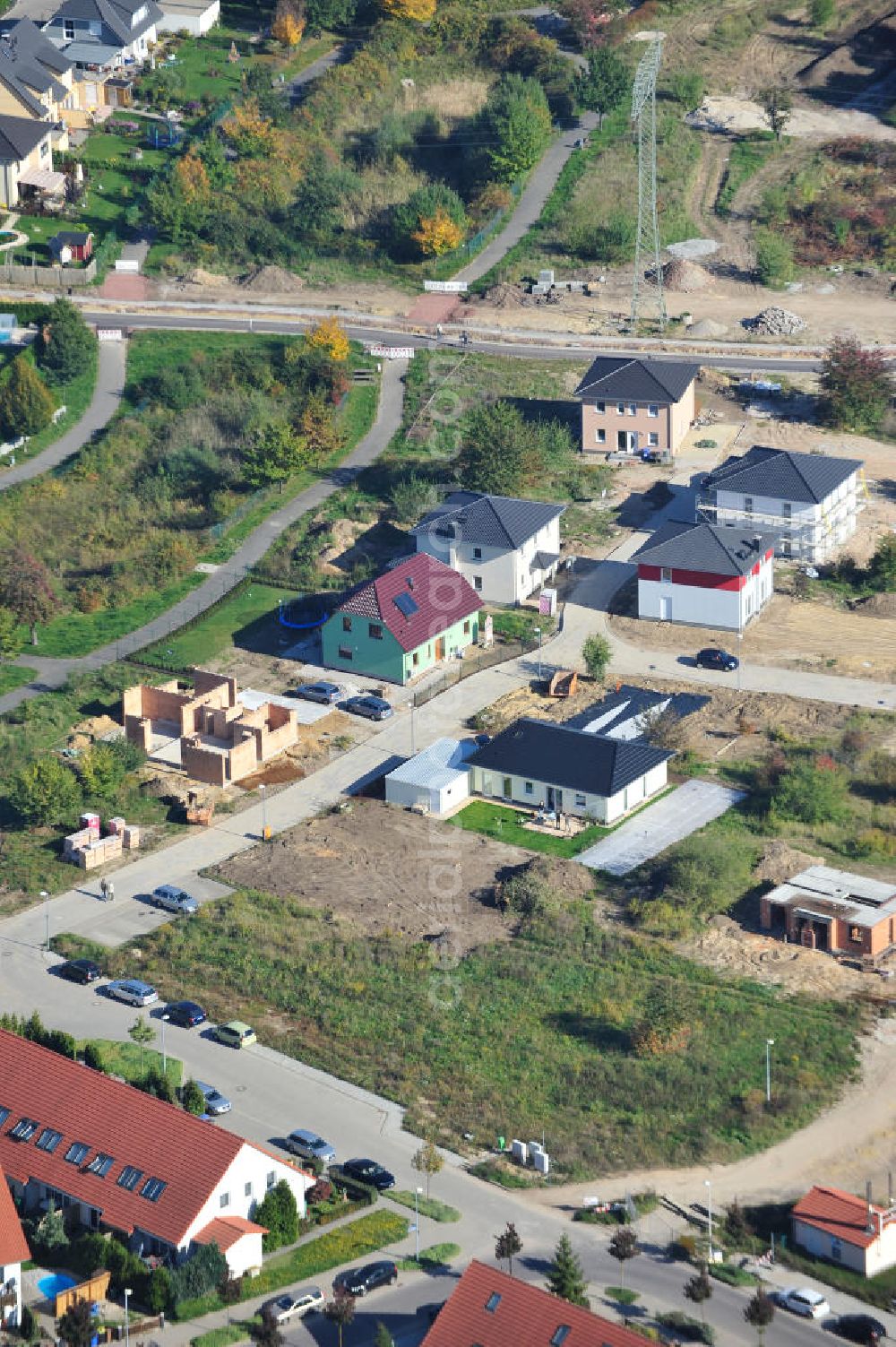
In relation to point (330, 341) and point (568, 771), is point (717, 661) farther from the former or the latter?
point (330, 341)

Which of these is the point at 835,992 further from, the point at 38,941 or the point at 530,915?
the point at 38,941

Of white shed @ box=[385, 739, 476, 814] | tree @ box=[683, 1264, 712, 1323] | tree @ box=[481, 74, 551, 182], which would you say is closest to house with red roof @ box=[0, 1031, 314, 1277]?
tree @ box=[683, 1264, 712, 1323]

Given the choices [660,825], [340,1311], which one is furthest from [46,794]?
[340,1311]

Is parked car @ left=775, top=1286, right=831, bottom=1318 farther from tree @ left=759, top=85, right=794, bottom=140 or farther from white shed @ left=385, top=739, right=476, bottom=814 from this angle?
tree @ left=759, top=85, right=794, bottom=140

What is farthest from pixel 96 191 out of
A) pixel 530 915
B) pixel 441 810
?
pixel 530 915

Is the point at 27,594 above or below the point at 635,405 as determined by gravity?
below
